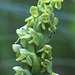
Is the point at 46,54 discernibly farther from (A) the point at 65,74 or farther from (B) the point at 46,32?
(A) the point at 65,74

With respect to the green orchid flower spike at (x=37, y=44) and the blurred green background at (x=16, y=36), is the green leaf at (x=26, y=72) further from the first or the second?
the blurred green background at (x=16, y=36)

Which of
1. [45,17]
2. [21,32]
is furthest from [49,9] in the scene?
[21,32]

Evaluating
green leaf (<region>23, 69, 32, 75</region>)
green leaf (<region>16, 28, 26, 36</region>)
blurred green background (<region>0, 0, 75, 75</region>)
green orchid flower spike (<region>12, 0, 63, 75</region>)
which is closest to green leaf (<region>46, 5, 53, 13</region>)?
green orchid flower spike (<region>12, 0, 63, 75</region>)

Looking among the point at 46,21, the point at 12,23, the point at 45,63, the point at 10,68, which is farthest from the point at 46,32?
the point at 12,23

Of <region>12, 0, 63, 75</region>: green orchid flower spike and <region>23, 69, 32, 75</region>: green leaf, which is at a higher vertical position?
<region>12, 0, 63, 75</region>: green orchid flower spike

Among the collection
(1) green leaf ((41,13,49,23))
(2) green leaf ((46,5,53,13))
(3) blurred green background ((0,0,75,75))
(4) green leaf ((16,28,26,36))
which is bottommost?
(3) blurred green background ((0,0,75,75))

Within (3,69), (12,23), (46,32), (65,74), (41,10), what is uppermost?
(41,10)

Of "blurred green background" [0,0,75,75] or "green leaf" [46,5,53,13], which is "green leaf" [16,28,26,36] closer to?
"green leaf" [46,5,53,13]

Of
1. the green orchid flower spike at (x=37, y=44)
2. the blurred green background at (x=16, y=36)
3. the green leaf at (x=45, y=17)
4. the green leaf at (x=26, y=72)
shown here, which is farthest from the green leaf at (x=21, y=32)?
the blurred green background at (x=16, y=36)

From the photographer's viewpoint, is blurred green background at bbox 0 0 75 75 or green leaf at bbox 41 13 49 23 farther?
blurred green background at bbox 0 0 75 75
